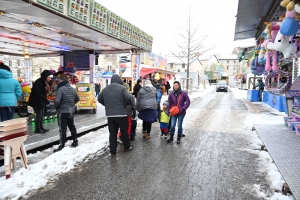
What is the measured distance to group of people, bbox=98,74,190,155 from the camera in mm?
4926

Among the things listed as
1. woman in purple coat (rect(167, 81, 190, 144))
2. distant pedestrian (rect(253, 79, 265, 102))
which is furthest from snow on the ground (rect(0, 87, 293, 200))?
distant pedestrian (rect(253, 79, 265, 102))

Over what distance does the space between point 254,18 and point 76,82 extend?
29.6ft

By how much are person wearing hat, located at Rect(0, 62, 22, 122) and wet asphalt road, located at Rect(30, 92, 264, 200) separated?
8.14 ft

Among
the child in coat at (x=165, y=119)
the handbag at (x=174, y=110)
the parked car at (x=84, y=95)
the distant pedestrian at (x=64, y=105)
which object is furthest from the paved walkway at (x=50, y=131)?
the handbag at (x=174, y=110)

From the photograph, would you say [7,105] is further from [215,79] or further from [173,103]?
[215,79]

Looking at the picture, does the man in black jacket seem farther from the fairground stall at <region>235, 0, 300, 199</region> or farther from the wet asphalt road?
the fairground stall at <region>235, 0, 300, 199</region>

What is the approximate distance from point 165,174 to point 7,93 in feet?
13.4

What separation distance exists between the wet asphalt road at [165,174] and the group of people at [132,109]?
403 mm

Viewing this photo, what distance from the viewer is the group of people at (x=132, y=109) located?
493cm

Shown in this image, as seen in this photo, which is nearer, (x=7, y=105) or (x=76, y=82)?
(x=7, y=105)

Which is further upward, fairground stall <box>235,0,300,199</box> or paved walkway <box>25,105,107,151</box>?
fairground stall <box>235,0,300,199</box>

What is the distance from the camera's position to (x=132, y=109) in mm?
5754

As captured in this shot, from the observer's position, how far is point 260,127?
7.13m

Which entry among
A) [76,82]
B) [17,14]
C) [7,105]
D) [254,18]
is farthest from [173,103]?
[254,18]
